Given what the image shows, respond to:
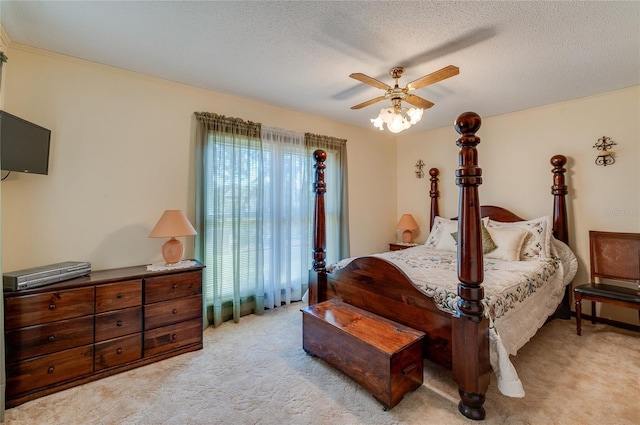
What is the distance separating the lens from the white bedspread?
1.73 metres

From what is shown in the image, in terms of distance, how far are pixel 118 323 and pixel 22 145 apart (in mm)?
1431

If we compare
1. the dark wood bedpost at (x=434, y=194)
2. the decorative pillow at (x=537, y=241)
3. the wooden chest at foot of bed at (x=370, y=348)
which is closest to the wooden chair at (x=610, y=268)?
the decorative pillow at (x=537, y=241)

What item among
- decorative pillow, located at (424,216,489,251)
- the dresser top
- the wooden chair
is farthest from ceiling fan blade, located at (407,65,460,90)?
the wooden chair

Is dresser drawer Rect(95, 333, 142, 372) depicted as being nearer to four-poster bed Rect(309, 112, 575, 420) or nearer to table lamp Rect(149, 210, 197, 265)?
table lamp Rect(149, 210, 197, 265)

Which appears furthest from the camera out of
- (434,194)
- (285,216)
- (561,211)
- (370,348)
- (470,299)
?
(434,194)

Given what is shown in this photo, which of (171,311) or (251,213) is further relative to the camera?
(251,213)

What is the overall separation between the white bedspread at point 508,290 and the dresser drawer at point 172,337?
141 centimetres

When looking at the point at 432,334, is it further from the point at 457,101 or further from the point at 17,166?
the point at 17,166

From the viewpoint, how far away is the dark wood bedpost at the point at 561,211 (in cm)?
319

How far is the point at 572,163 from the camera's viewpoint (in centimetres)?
326

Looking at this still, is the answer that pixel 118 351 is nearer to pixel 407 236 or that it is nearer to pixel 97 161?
pixel 97 161

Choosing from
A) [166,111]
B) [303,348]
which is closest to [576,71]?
[303,348]

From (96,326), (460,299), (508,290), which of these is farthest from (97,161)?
(508,290)

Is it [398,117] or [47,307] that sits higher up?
[398,117]
